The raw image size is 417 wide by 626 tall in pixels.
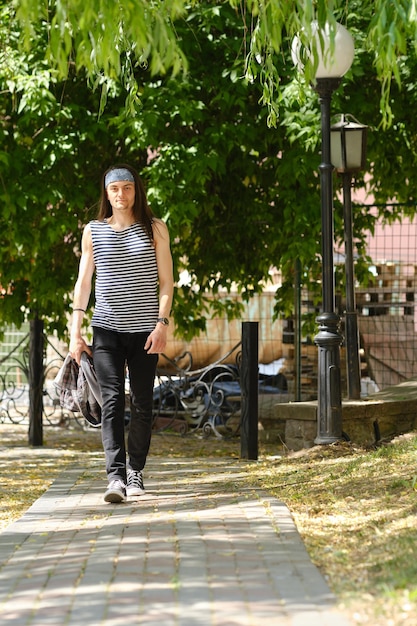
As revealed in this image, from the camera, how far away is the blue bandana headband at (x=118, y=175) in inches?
271

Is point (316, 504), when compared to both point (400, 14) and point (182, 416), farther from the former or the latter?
point (182, 416)

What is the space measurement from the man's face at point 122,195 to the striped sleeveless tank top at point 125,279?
14cm

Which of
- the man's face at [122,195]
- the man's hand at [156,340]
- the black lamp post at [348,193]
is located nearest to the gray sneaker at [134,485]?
the man's hand at [156,340]

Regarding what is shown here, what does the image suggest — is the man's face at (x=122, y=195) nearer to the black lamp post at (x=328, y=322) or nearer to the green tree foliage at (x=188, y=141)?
the black lamp post at (x=328, y=322)

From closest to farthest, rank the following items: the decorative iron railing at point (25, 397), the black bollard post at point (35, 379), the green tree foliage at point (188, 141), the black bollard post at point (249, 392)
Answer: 1. the black bollard post at point (249, 392)
2. the green tree foliage at point (188, 141)
3. the black bollard post at point (35, 379)
4. the decorative iron railing at point (25, 397)

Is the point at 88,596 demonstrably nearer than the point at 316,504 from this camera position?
Yes

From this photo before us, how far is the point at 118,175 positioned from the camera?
688cm

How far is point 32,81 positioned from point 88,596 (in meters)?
6.94

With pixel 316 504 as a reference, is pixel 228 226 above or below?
above

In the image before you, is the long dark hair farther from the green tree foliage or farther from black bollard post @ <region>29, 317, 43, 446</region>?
black bollard post @ <region>29, 317, 43, 446</region>

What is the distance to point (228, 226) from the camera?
12250mm

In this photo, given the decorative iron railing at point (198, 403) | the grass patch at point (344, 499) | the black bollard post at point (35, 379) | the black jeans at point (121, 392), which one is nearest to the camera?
the grass patch at point (344, 499)

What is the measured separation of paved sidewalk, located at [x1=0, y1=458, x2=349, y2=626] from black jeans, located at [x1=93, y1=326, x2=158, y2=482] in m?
0.30

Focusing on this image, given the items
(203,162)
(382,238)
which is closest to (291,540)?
(203,162)
